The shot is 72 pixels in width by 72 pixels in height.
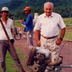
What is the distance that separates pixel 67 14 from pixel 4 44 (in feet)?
195

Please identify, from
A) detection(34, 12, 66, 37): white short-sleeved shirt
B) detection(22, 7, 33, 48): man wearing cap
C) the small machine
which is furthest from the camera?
detection(22, 7, 33, 48): man wearing cap

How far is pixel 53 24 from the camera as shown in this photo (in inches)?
134

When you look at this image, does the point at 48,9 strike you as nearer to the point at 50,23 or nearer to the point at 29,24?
the point at 50,23

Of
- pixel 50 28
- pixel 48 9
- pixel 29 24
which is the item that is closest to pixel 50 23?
pixel 50 28

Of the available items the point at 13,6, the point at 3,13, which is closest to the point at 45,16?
the point at 3,13

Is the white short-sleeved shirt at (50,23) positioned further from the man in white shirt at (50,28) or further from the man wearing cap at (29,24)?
the man wearing cap at (29,24)

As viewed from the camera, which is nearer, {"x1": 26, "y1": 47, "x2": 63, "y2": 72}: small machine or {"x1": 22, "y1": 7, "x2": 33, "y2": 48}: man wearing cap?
{"x1": 26, "y1": 47, "x2": 63, "y2": 72}: small machine

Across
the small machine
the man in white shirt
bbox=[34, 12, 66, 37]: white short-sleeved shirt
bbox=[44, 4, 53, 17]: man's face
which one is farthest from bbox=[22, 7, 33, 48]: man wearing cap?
the small machine

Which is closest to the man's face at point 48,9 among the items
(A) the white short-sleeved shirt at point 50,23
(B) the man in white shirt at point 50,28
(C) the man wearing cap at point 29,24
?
(B) the man in white shirt at point 50,28

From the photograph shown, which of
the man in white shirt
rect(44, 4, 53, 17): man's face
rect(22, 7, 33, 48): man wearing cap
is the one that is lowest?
rect(22, 7, 33, 48): man wearing cap

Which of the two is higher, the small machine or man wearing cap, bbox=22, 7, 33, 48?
the small machine

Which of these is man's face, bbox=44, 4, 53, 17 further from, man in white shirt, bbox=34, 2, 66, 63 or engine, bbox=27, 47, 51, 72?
engine, bbox=27, 47, 51, 72

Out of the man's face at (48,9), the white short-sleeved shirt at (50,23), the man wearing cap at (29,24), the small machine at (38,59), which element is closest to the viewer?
the small machine at (38,59)

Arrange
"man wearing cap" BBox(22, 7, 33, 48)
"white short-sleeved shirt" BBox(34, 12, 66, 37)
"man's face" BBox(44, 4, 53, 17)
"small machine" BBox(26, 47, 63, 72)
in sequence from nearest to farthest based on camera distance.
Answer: "small machine" BBox(26, 47, 63, 72) → "man's face" BBox(44, 4, 53, 17) → "white short-sleeved shirt" BBox(34, 12, 66, 37) → "man wearing cap" BBox(22, 7, 33, 48)
